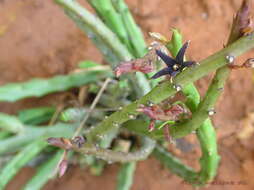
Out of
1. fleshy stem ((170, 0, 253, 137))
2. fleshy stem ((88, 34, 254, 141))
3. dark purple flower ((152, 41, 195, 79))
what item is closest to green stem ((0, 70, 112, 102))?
fleshy stem ((88, 34, 254, 141))

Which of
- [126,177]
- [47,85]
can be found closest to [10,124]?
[47,85]

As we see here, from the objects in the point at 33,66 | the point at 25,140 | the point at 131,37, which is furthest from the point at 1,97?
the point at 131,37

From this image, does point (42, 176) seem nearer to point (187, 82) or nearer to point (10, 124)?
point (10, 124)

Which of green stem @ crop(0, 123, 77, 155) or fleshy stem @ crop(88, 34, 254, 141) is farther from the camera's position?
green stem @ crop(0, 123, 77, 155)

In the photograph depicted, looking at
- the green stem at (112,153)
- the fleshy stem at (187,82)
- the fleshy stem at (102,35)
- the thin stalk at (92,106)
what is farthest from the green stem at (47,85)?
the fleshy stem at (187,82)

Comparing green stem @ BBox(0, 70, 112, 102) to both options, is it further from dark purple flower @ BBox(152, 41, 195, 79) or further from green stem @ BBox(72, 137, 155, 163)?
dark purple flower @ BBox(152, 41, 195, 79)
